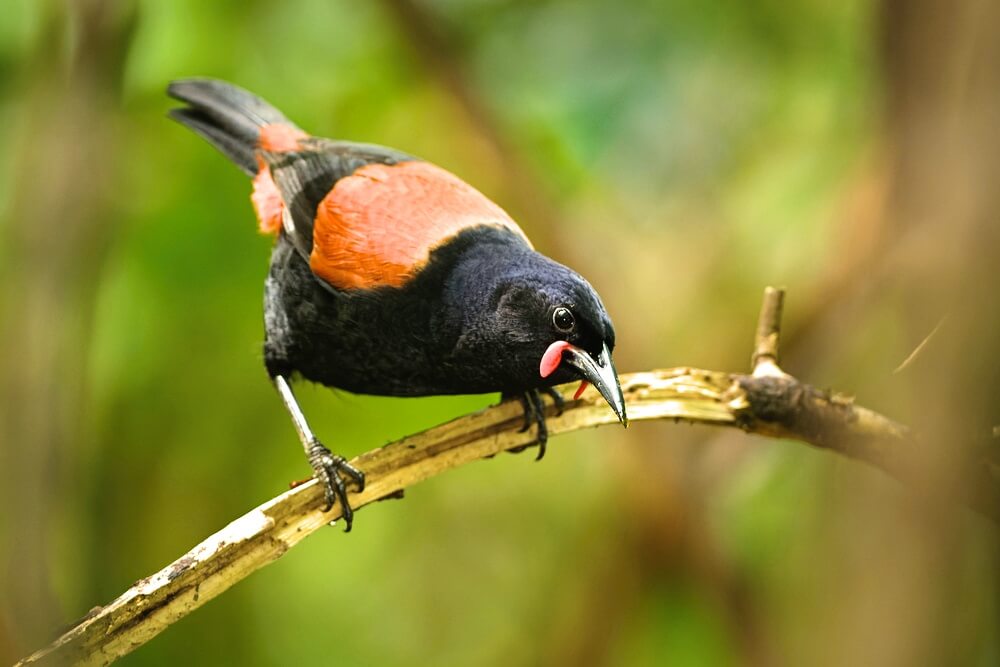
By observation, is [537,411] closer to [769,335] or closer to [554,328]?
[554,328]

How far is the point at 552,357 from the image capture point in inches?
95.6

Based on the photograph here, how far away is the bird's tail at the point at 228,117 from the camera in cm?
361

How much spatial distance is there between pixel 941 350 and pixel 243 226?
3368mm

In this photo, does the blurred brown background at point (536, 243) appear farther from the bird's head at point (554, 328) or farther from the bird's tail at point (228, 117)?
the bird's head at point (554, 328)

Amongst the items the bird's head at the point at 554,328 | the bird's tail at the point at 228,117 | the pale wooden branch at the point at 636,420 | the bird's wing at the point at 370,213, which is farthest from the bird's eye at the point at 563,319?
the bird's tail at the point at 228,117

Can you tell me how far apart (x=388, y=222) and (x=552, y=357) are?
788 millimetres

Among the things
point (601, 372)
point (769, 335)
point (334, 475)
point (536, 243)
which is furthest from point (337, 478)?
point (536, 243)

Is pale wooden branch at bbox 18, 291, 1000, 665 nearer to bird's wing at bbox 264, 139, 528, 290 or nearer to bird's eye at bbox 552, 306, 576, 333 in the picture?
bird's eye at bbox 552, 306, 576, 333

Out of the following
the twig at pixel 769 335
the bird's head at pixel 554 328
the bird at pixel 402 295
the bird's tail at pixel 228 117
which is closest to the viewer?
the bird's head at pixel 554 328

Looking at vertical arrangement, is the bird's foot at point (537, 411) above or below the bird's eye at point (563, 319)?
below

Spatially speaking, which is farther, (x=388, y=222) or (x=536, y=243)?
(x=536, y=243)

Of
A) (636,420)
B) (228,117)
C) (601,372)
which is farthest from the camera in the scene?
(228,117)

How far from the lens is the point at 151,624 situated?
1.97 m

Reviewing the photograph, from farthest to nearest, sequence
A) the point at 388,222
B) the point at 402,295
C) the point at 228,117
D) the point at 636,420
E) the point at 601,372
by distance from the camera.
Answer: the point at 228,117
the point at 388,222
the point at 402,295
the point at 636,420
the point at 601,372
